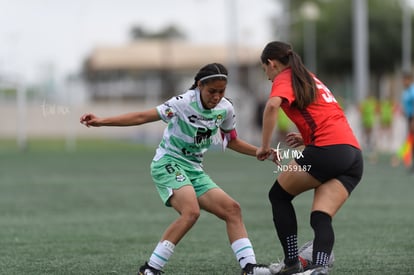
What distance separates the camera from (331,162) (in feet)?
22.7

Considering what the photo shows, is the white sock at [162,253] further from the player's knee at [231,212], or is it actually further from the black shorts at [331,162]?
the black shorts at [331,162]

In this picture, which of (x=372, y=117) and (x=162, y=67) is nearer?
(x=372, y=117)

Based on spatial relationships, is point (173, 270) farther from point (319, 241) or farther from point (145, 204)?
point (145, 204)

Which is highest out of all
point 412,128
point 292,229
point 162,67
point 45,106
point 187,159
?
point 45,106

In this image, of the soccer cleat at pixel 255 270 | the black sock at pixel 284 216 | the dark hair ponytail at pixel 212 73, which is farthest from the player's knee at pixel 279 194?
the dark hair ponytail at pixel 212 73

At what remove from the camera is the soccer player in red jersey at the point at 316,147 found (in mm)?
6914

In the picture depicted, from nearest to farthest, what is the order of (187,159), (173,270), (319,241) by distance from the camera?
(319,241), (187,159), (173,270)

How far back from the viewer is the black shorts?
692cm

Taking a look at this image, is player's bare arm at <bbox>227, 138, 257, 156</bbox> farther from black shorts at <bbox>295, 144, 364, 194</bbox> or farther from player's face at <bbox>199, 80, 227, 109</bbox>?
black shorts at <bbox>295, 144, 364, 194</bbox>

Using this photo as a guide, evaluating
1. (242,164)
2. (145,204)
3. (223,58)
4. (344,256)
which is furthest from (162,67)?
(344,256)

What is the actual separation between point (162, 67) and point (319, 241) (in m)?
86.5

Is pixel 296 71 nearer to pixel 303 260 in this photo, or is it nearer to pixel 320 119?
pixel 320 119

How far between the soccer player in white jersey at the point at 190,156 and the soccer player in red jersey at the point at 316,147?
51 cm

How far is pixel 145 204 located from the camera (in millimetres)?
14344
